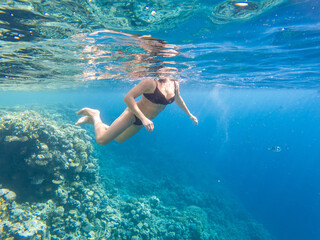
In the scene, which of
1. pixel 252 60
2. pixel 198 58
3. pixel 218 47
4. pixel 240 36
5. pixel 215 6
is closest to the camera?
pixel 215 6

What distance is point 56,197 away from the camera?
306 inches

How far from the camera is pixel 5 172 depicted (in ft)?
25.0

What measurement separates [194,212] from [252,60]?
11.9 meters

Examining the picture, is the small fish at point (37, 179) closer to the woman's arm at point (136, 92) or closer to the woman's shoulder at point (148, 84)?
the woman's arm at point (136, 92)

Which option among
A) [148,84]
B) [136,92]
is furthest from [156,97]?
[136,92]

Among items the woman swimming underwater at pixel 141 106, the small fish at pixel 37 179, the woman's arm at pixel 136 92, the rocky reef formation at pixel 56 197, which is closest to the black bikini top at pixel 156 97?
the woman swimming underwater at pixel 141 106

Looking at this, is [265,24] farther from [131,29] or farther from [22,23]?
[22,23]

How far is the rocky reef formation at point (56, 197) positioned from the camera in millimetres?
6605

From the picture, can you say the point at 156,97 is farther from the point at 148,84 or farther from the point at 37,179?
the point at 37,179

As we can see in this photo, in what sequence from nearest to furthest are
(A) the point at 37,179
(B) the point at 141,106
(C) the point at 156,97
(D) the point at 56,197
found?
1. (C) the point at 156,97
2. (B) the point at 141,106
3. (A) the point at 37,179
4. (D) the point at 56,197

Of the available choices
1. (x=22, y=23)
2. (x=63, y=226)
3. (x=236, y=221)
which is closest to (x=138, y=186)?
(x=63, y=226)

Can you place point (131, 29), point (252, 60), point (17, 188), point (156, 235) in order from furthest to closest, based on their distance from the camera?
point (252, 60), point (156, 235), point (17, 188), point (131, 29)

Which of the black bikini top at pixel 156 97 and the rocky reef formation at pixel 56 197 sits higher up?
the black bikini top at pixel 156 97

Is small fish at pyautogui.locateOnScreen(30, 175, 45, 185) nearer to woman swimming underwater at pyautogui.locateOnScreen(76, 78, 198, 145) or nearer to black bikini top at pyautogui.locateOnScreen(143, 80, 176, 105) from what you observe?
woman swimming underwater at pyautogui.locateOnScreen(76, 78, 198, 145)
